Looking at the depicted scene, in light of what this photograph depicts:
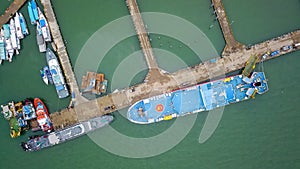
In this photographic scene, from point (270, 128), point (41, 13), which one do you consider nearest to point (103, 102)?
point (41, 13)

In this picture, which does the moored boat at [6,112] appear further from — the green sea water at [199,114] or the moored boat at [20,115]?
the green sea water at [199,114]

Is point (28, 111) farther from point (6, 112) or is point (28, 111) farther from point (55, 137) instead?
point (55, 137)

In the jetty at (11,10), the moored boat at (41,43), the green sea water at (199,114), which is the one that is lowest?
the green sea water at (199,114)

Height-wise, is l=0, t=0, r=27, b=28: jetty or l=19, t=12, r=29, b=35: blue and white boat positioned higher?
l=0, t=0, r=27, b=28: jetty

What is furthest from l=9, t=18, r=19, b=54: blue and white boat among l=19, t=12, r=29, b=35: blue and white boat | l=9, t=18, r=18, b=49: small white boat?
l=19, t=12, r=29, b=35: blue and white boat

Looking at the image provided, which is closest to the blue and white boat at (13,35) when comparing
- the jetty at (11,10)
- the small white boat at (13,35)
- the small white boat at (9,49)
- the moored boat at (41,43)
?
the small white boat at (13,35)

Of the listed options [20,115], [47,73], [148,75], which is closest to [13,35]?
[47,73]

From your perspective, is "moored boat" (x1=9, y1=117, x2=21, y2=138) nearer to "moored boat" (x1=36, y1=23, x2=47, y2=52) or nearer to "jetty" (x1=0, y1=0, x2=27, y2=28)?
"moored boat" (x1=36, y1=23, x2=47, y2=52)
